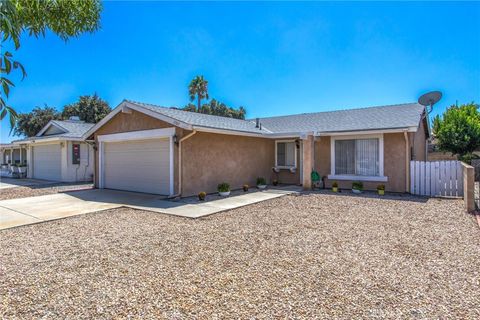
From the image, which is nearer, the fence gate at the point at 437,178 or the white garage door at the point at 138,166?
the fence gate at the point at 437,178

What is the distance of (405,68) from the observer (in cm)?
1520

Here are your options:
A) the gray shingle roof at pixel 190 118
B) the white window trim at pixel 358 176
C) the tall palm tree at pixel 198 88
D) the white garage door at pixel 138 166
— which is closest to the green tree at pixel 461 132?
the white window trim at pixel 358 176

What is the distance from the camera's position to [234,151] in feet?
43.7

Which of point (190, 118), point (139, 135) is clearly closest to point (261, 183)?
point (190, 118)

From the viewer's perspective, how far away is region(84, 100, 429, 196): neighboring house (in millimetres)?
11414

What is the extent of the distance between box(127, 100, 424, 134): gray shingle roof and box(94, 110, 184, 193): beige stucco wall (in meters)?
0.46

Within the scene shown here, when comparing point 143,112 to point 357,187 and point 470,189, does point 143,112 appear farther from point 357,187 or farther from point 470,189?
point 470,189

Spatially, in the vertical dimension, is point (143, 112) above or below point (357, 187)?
above

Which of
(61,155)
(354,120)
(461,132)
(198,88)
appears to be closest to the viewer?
(354,120)

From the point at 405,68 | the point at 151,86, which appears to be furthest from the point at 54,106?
the point at 405,68

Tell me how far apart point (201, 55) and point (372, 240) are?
1494 cm

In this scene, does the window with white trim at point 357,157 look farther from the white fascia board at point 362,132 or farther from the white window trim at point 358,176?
the white fascia board at point 362,132

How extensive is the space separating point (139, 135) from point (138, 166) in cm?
141

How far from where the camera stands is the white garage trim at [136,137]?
1117 centimetres
